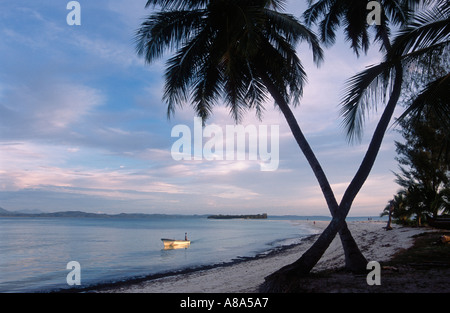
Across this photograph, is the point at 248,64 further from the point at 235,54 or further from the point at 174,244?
the point at 174,244

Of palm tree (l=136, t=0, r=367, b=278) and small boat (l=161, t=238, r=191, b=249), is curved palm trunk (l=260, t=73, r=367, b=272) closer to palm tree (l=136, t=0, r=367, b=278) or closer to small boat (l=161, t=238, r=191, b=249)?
palm tree (l=136, t=0, r=367, b=278)

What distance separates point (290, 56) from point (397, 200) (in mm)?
26261

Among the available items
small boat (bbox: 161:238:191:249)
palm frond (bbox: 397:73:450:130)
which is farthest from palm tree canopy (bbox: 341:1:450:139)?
small boat (bbox: 161:238:191:249)

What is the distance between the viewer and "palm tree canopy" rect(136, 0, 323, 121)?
7.71 metres

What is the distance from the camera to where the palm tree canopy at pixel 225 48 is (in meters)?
7.71

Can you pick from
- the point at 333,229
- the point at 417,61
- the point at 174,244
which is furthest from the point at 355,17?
the point at 174,244

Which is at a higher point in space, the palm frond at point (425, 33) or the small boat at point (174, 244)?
the palm frond at point (425, 33)

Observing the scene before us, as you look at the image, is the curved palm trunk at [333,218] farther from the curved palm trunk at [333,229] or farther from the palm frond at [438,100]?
the palm frond at [438,100]

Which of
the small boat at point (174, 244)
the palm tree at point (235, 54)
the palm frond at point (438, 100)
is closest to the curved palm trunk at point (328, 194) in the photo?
the palm tree at point (235, 54)
